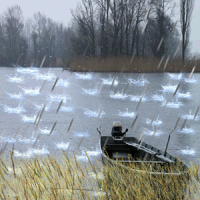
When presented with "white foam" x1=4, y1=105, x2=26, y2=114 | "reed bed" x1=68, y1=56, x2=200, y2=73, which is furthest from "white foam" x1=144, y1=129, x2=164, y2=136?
"reed bed" x1=68, y1=56, x2=200, y2=73

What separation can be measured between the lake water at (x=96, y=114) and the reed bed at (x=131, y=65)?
1597mm

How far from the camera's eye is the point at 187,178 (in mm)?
7207

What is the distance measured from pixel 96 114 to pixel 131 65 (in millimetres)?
22995

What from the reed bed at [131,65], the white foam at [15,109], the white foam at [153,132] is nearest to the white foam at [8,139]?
the white foam at [153,132]

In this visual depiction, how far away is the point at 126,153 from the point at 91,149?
12.0 ft

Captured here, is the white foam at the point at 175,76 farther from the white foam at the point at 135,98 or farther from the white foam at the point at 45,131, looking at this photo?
the white foam at the point at 45,131

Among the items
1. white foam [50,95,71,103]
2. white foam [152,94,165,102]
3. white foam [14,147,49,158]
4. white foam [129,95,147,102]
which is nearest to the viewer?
white foam [14,147,49,158]

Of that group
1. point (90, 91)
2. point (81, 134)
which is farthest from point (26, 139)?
point (90, 91)

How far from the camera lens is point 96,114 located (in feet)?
74.2

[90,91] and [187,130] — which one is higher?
[187,130]

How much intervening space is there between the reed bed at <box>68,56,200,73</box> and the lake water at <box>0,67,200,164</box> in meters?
1.60

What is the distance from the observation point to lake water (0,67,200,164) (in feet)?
47.1

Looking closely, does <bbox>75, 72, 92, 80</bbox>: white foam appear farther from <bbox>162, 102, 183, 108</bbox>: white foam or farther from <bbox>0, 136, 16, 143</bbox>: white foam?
<bbox>0, 136, 16, 143</bbox>: white foam

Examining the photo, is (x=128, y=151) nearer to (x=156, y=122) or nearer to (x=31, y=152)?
(x=31, y=152)
